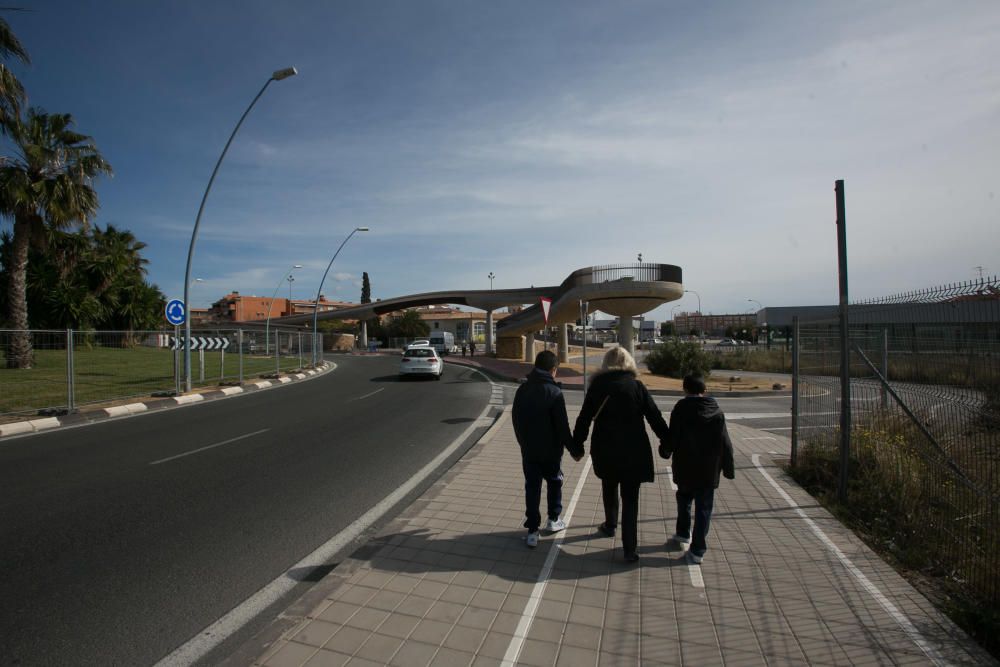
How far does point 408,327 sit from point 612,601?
88262 millimetres

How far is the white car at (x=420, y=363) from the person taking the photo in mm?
22141

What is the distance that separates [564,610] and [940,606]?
2453 millimetres

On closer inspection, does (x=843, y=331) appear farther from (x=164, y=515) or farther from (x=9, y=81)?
(x=9, y=81)

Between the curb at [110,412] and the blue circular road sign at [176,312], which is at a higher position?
the blue circular road sign at [176,312]

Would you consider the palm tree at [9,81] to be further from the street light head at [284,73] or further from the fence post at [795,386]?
the fence post at [795,386]

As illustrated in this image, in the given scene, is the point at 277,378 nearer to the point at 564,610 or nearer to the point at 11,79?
the point at 11,79

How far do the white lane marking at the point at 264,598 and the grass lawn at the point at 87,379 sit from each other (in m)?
10.1

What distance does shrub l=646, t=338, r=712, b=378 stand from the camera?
2491cm

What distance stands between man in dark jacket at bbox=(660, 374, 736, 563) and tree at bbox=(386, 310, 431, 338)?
86055mm

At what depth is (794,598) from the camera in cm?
354

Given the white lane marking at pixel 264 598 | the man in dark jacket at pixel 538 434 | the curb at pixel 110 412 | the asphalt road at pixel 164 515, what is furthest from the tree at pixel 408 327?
the man in dark jacket at pixel 538 434

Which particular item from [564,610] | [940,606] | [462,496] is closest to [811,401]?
[940,606]

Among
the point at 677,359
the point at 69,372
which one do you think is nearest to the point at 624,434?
the point at 69,372

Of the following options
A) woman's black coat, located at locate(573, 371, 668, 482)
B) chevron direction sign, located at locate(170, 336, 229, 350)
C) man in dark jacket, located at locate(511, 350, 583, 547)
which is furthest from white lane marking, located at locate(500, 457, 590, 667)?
chevron direction sign, located at locate(170, 336, 229, 350)
